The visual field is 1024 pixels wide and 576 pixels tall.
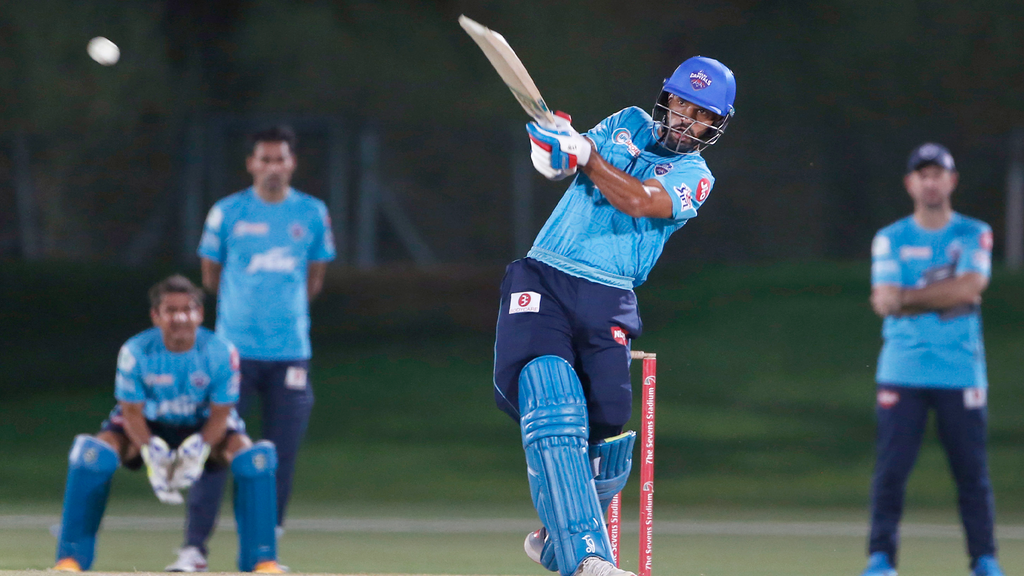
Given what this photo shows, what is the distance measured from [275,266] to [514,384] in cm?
255

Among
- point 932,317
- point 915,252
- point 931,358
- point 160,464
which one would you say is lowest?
point 160,464

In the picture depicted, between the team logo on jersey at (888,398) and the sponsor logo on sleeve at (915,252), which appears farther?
the sponsor logo on sleeve at (915,252)

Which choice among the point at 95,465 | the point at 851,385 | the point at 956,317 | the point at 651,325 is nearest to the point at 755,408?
the point at 851,385

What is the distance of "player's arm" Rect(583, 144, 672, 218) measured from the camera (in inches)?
137

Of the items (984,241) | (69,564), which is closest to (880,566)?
(984,241)

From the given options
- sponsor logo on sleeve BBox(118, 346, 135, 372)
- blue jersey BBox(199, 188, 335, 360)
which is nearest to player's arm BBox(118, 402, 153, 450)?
sponsor logo on sleeve BBox(118, 346, 135, 372)

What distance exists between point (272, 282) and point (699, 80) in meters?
2.75

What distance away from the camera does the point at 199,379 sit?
5223 millimetres

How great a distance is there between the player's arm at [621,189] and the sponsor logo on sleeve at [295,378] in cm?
266

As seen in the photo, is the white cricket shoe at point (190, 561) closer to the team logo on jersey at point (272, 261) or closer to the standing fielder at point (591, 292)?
the team logo on jersey at point (272, 261)

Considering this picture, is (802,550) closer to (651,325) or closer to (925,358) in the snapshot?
(925,358)

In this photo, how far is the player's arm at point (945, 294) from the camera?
16.9 feet

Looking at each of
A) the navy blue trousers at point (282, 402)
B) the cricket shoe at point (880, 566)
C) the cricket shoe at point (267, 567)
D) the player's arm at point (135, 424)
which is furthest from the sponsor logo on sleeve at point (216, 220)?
the cricket shoe at point (880, 566)

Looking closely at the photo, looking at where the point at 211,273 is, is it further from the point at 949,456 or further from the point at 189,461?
the point at 949,456
